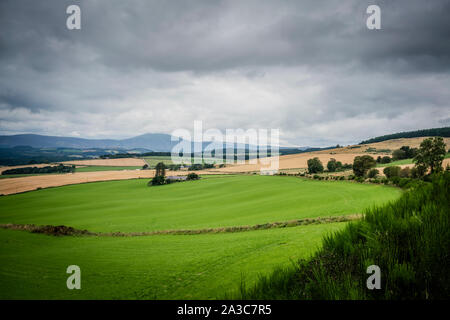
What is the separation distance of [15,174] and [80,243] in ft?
288

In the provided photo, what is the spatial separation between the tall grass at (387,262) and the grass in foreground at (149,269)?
9.86 ft

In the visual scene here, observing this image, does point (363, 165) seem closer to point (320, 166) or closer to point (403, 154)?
point (320, 166)

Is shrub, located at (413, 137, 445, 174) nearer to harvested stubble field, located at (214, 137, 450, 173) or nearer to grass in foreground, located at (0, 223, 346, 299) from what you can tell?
grass in foreground, located at (0, 223, 346, 299)

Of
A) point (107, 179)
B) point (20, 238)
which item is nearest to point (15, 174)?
point (107, 179)

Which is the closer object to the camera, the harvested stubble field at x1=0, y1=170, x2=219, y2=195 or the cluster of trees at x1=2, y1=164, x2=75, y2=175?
the harvested stubble field at x1=0, y1=170, x2=219, y2=195

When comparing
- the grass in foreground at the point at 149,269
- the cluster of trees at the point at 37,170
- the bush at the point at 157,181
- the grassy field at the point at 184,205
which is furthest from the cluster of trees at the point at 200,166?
the grass in foreground at the point at 149,269

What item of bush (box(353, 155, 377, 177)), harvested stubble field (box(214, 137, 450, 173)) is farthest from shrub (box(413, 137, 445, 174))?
harvested stubble field (box(214, 137, 450, 173))

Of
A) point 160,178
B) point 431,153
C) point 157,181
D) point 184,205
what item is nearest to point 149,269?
point 184,205

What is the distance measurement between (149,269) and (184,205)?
31.7m

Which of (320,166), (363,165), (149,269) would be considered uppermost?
(363,165)

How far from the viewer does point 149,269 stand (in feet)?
32.0

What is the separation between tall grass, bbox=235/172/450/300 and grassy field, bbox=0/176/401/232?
20.0m

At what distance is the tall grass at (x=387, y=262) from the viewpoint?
6.14 ft

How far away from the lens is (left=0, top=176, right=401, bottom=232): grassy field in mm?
25384
